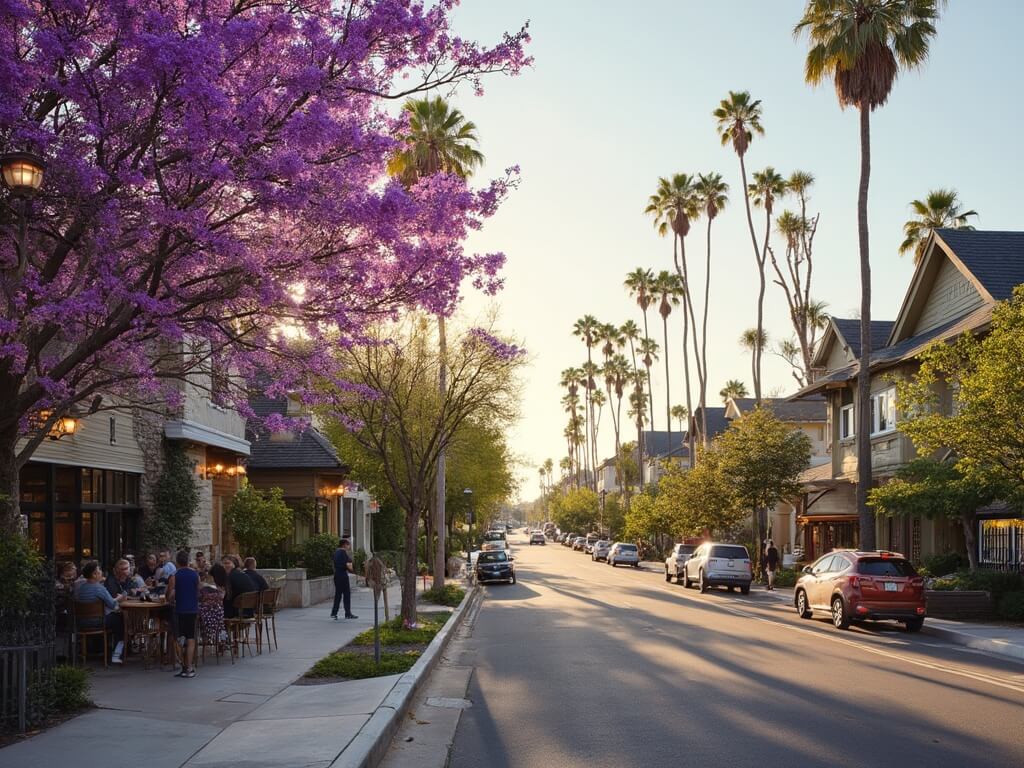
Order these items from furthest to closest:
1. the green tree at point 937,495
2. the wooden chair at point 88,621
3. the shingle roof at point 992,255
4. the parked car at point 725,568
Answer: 1. the parked car at point 725,568
2. the shingle roof at point 992,255
3. the green tree at point 937,495
4. the wooden chair at point 88,621

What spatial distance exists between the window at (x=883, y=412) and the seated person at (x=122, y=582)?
23484 mm

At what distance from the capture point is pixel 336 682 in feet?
43.8

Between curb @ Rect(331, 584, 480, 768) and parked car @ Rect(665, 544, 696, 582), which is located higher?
curb @ Rect(331, 584, 480, 768)

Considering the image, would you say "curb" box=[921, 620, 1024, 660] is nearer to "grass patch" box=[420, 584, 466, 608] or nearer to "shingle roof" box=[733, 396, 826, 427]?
"grass patch" box=[420, 584, 466, 608]

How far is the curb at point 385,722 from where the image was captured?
870 centimetres

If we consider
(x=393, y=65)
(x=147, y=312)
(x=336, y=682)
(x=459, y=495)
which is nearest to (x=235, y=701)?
(x=336, y=682)

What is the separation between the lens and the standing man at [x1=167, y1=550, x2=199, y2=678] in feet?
45.9

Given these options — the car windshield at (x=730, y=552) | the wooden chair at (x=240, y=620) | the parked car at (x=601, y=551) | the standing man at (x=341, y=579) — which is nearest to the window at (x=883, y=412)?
the car windshield at (x=730, y=552)

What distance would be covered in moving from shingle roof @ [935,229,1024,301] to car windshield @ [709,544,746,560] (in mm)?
12116

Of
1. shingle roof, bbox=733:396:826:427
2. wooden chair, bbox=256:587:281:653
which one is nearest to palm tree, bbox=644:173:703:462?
shingle roof, bbox=733:396:826:427

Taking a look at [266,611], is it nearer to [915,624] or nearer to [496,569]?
[915,624]

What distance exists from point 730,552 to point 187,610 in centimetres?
2500

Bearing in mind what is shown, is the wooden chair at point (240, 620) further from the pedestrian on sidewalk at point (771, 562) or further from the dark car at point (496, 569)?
the dark car at point (496, 569)

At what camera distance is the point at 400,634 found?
18.5 metres
